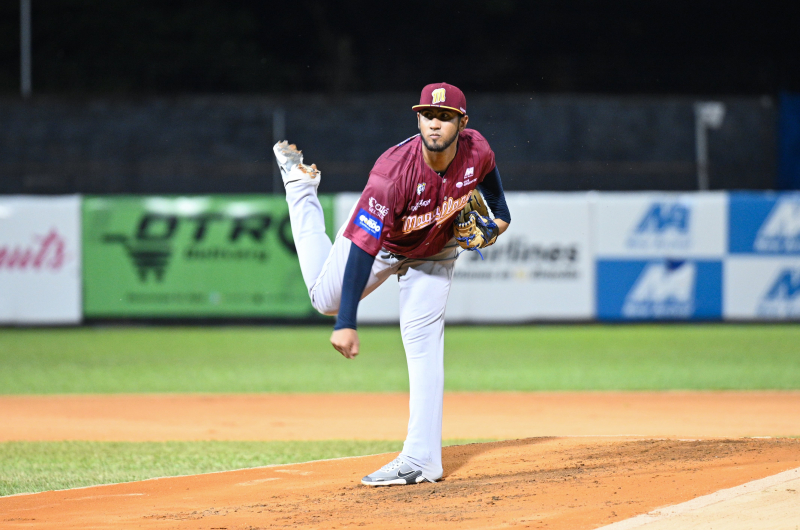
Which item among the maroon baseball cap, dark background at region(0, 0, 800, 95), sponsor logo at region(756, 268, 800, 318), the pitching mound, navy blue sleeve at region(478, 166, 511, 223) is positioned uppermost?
dark background at region(0, 0, 800, 95)

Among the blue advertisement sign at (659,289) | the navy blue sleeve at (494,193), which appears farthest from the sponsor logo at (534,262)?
the navy blue sleeve at (494,193)

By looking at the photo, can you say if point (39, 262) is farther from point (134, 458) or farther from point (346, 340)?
point (346, 340)

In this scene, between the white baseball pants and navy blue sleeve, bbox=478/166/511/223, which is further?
navy blue sleeve, bbox=478/166/511/223

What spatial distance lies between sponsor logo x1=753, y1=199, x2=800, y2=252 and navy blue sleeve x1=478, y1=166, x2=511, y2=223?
1145cm

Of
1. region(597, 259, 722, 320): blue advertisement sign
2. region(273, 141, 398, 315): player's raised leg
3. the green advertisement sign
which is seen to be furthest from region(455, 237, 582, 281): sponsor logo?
region(273, 141, 398, 315): player's raised leg

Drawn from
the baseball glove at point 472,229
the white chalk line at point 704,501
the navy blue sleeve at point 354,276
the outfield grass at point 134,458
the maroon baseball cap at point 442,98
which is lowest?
the outfield grass at point 134,458

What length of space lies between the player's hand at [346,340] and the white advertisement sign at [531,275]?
11103 mm

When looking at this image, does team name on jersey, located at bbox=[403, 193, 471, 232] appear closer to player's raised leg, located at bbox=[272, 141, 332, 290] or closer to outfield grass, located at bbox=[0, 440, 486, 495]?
player's raised leg, located at bbox=[272, 141, 332, 290]

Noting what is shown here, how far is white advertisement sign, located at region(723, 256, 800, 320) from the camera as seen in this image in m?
15.4

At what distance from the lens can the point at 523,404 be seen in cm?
898

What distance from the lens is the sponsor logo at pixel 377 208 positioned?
14.7 feet

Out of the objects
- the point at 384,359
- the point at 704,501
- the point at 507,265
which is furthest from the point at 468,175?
the point at 507,265

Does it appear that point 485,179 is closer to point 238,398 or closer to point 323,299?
point 323,299

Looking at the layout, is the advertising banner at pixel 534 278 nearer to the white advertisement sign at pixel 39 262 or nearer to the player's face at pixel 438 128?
the white advertisement sign at pixel 39 262
